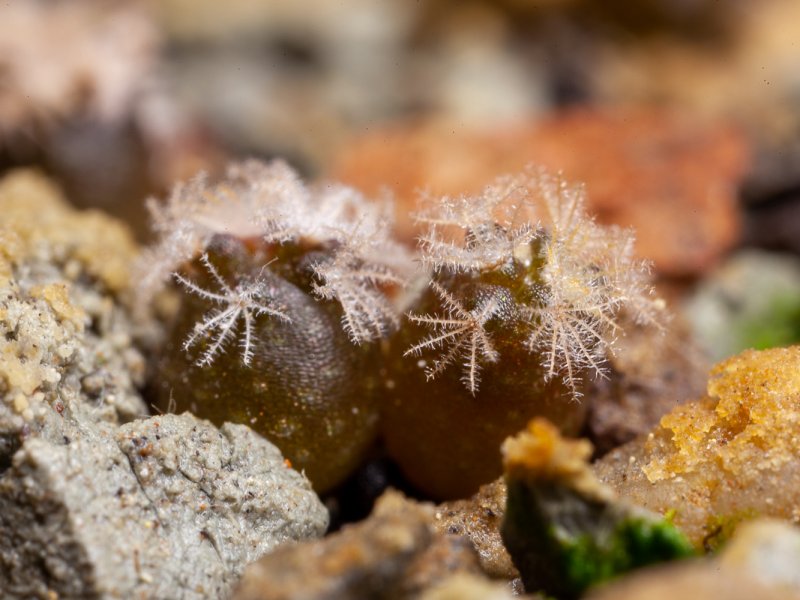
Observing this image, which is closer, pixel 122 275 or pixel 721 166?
pixel 122 275

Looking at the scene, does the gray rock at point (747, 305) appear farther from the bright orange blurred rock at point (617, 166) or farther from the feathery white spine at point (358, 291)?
the feathery white spine at point (358, 291)

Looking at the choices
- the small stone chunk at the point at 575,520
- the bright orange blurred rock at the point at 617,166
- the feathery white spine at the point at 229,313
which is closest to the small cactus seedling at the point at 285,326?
the feathery white spine at the point at 229,313

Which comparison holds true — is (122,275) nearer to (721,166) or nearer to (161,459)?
(161,459)

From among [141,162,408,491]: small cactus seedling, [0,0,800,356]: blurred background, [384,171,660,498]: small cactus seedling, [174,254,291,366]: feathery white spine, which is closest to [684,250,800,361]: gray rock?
[0,0,800,356]: blurred background

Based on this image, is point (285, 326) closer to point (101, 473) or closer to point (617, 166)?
point (101, 473)

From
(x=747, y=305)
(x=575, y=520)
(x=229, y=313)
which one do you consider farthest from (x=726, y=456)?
(x=747, y=305)

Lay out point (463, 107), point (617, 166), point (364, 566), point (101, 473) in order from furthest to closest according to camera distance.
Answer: point (463, 107), point (617, 166), point (101, 473), point (364, 566)

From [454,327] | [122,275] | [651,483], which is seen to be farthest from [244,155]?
[651,483]
